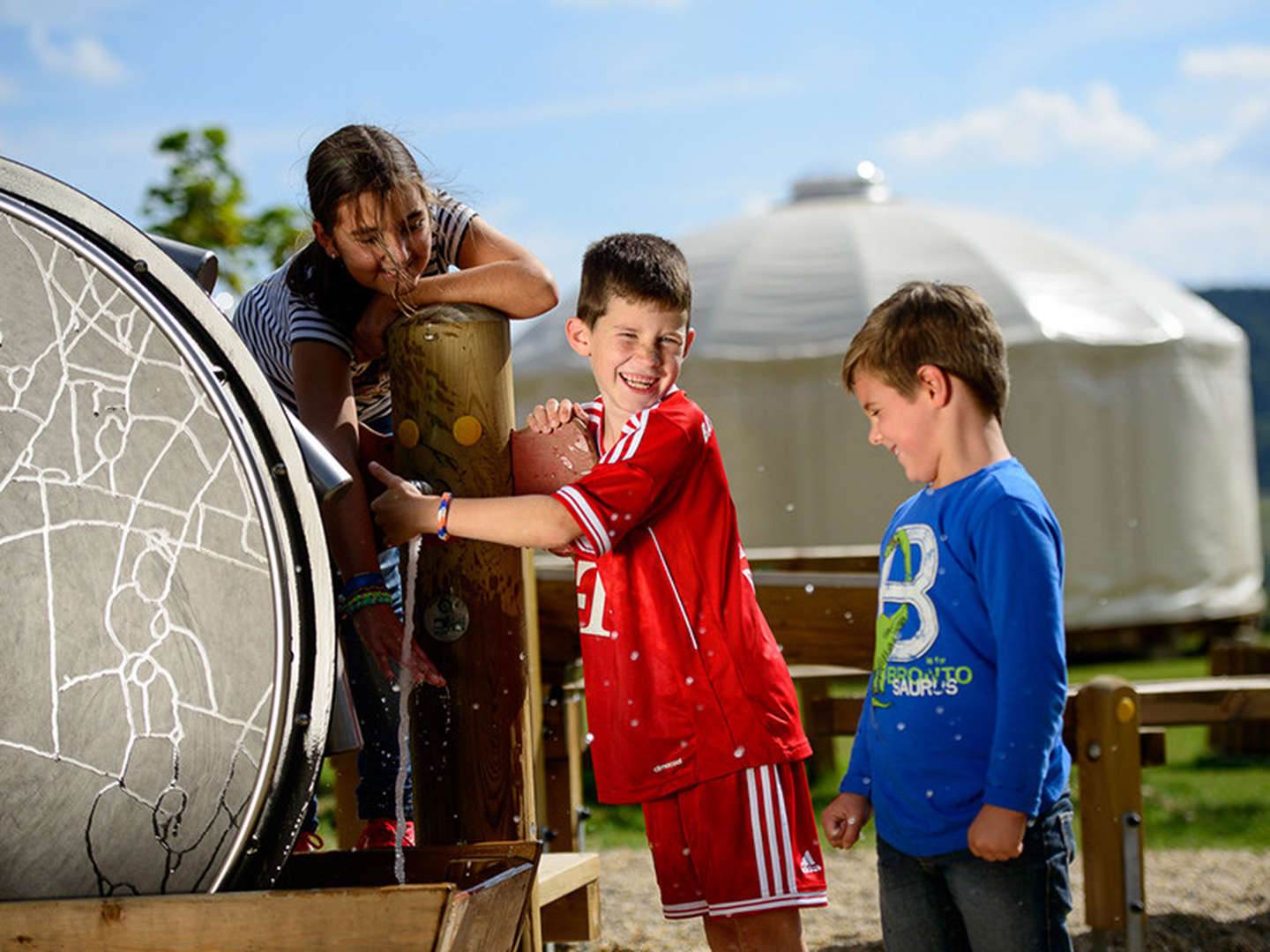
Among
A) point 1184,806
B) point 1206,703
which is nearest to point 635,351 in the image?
point 1206,703

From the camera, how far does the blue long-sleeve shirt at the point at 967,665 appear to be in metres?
1.95

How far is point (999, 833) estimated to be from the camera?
75.9 inches

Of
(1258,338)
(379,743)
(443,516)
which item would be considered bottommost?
(379,743)

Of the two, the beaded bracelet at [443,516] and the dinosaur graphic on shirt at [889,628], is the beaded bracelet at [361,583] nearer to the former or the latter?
the beaded bracelet at [443,516]

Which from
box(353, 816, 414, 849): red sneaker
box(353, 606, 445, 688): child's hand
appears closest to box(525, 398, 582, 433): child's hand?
box(353, 606, 445, 688): child's hand

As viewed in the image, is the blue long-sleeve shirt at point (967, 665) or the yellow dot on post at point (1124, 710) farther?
the yellow dot on post at point (1124, 710)

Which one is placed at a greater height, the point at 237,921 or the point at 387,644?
the point at 387,644

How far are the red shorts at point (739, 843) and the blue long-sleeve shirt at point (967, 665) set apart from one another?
0.14 metres

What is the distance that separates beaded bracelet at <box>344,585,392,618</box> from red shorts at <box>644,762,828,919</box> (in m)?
0.52

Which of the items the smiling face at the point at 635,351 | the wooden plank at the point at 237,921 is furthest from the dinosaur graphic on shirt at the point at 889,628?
the wooden plank at the point at 237,921

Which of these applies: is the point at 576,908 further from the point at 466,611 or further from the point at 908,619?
the point at 908,619

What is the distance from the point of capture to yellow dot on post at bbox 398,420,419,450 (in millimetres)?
2312

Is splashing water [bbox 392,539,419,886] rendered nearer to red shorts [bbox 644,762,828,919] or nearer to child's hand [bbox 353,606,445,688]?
child's hand [bbox 353,606,445,688]

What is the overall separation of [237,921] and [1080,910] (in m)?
3.91
